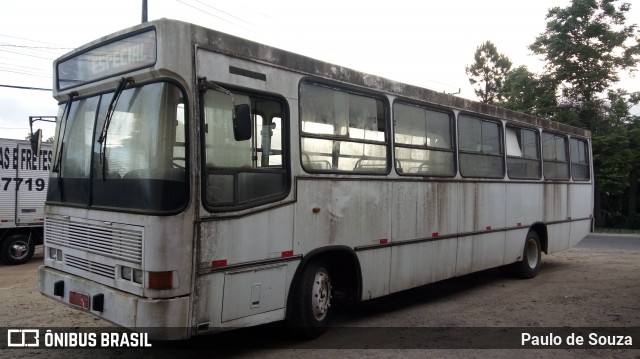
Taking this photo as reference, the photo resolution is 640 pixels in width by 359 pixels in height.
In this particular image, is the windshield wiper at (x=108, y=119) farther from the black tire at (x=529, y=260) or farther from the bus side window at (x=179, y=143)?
the black tire at (x=529, y=260)

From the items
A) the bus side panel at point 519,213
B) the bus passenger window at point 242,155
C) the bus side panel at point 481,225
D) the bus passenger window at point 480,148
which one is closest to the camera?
the bus passenger window at point 242,155

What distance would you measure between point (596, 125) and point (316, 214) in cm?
2740

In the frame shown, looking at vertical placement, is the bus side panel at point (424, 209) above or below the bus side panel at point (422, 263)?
above

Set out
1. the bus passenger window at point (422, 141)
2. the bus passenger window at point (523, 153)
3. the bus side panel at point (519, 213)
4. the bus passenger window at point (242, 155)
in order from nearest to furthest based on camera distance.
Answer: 1. the bus passenger window at point (242, 155)
2. the bus passenger window at point (422, 141)
3. the bus side panel at point (519, 213)
4. the bus passenger window at point (523, 153)

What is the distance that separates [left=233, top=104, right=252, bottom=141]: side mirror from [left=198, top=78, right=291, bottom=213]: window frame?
0.90 feet

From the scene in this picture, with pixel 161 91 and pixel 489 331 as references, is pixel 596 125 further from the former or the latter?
pixel 161 91

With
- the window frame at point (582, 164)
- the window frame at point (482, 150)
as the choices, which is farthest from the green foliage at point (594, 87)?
the window frame at point (482, 150)

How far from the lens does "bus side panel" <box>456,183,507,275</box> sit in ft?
26.2

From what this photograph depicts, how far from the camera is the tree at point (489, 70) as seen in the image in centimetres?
4069

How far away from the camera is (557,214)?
1082cm

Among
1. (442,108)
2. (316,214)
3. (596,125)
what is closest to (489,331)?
(316,214)

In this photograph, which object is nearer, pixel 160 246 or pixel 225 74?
pixel 160 246

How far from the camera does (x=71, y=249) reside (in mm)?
5133

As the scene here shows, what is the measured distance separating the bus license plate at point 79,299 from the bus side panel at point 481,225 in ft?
17.7
